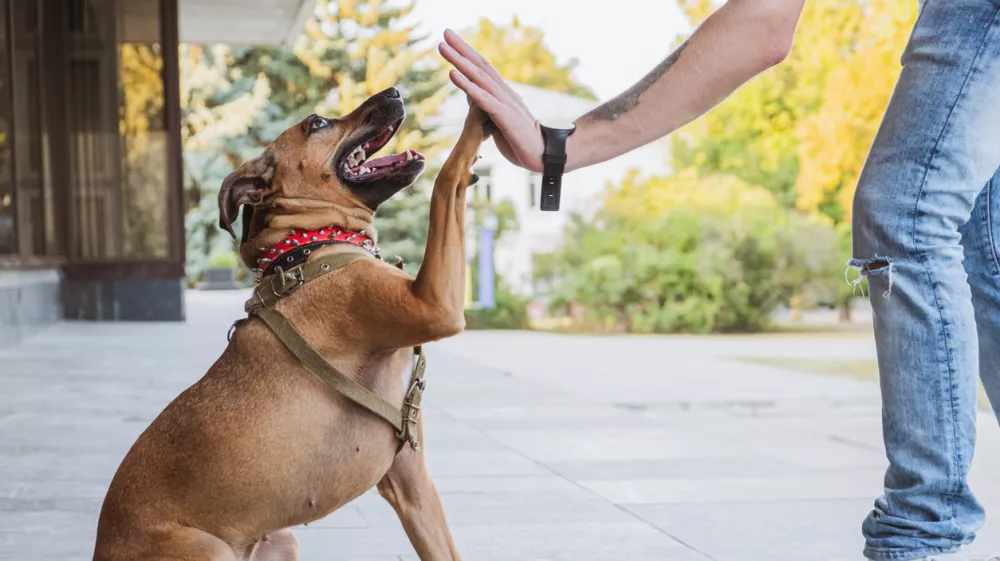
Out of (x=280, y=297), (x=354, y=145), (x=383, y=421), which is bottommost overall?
(x=383, y=421)

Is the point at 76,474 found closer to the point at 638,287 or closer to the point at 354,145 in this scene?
the point at 354,145

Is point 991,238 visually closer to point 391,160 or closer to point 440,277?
point 440,277

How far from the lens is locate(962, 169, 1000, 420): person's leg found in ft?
8.16

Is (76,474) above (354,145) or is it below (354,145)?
below

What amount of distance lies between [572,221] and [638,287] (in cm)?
236

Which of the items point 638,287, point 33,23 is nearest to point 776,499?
point 33,23

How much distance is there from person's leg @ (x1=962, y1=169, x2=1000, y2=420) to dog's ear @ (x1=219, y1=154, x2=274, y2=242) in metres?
1.64

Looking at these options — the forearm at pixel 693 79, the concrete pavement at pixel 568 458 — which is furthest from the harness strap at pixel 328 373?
the concrete pavement at pixel 568 458

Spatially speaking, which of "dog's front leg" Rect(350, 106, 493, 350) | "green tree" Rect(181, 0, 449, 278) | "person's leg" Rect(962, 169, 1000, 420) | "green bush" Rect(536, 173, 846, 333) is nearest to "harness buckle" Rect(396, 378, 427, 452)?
"dog's front leg" Rect(350, 106, 493, 350)

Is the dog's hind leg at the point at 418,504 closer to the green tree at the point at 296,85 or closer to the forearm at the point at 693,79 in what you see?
the forearm at the point at 693,79

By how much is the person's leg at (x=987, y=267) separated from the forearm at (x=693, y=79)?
1.99 ft

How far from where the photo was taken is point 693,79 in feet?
7.74

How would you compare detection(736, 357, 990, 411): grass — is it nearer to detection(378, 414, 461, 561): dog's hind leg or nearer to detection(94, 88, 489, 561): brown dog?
detection(378, 414, 461, 561): dog's hind leg

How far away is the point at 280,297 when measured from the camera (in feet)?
8.10
